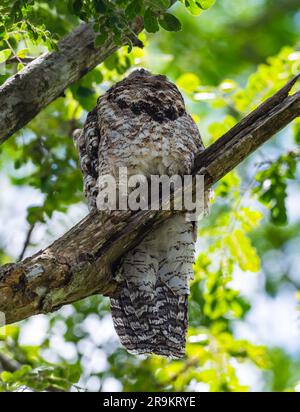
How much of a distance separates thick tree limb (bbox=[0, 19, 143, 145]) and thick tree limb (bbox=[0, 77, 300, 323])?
720 mm

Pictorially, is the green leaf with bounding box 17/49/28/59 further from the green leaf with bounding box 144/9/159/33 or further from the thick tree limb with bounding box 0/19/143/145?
the green leaf with bounding box 144/9/159/33

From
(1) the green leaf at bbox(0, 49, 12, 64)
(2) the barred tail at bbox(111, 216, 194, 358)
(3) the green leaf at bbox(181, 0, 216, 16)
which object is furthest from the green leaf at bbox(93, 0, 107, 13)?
(2) the barred tail at bbox(111, 216, 194, 358)

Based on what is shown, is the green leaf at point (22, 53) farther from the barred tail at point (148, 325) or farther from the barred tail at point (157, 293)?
the barred tail at point (148, 325)

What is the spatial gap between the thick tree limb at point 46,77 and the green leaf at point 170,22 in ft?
2.98

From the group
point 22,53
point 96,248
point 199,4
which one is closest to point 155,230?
point 96,248

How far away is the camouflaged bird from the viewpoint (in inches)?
179

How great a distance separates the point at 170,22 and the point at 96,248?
3.79 ft

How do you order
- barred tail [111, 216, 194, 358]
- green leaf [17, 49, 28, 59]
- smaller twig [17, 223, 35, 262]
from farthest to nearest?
smaller twig [17, 223, 35, 262] < barred tail [111, 216, 194, 358] < green leaf [17, 49, 28, 59]

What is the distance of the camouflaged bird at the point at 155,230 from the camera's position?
4.54 meters

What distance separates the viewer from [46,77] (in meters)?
4.51

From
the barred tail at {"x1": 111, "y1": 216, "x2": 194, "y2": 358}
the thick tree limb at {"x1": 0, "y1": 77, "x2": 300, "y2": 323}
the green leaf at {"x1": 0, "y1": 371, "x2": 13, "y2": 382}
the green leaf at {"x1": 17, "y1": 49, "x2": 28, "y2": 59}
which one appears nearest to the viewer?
the thick tree limb at {"x1": 0, "y1": 77, "x2": 300, "y2": 323}

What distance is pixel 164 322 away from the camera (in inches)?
179
